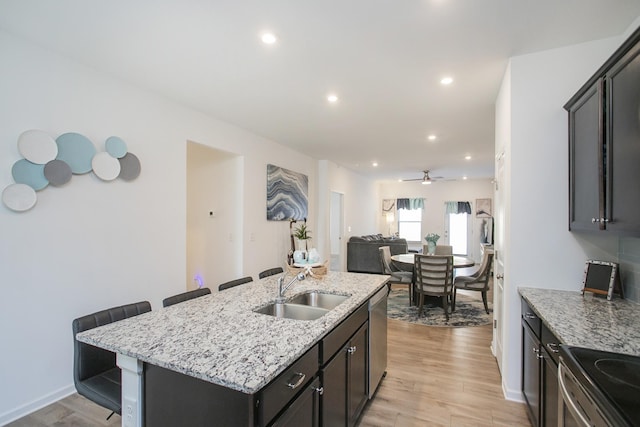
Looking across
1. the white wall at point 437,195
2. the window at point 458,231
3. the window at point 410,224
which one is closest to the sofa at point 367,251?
the window at point 410,224

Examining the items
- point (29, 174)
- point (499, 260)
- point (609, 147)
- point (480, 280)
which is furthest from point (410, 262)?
point (29, 174)

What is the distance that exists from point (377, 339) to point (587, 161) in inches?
73.9

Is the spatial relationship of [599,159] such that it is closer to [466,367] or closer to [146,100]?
[466,367]

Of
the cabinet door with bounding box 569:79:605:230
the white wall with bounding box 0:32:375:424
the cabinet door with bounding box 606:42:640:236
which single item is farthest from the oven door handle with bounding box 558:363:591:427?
the white wall with bounding box 0:32:375:424

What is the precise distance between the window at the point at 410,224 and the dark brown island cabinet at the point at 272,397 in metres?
9.19

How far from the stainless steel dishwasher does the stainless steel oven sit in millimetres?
1187

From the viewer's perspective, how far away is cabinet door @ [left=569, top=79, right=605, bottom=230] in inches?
68.2

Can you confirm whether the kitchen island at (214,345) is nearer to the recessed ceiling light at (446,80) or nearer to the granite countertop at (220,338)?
the granite countertop at (220,338)

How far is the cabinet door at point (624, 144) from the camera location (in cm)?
142

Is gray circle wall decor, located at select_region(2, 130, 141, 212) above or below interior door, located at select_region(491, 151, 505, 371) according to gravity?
above

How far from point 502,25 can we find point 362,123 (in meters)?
2.20

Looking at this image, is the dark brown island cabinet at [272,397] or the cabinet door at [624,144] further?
the cabinet door at [624,144]

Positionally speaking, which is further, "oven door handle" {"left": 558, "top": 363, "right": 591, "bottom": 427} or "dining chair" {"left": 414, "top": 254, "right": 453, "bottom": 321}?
"dining chair" {"left": 414, "top": 254, "right": 453, "bottom": 321}

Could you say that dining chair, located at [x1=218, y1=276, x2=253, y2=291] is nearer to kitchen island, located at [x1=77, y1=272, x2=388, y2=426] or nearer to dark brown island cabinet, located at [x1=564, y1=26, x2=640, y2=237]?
kitchen island, located at [x1=77, y1=272, x2=388, y2=426]
